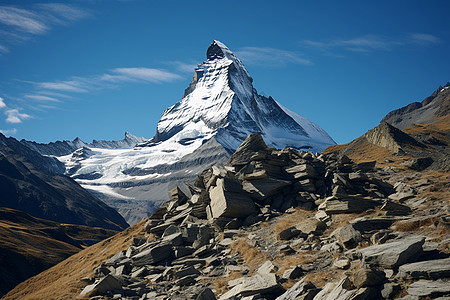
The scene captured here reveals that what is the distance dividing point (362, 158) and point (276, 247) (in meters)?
28.1

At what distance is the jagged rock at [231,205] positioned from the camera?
26.8 m

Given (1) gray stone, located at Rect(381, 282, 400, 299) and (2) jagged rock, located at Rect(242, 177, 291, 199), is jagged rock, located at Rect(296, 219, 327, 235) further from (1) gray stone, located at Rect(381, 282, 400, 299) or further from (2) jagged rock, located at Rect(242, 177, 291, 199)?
(1) gray stone, located at Rect(381, 282, 400, 299)

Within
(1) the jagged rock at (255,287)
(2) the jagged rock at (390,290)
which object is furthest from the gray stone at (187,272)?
A: (2) the jagged rock at (390,290)

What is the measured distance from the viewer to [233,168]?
108 ft

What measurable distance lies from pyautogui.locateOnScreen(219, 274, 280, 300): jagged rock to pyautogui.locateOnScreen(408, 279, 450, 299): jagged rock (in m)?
5.16

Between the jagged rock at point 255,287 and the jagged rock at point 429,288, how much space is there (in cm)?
516

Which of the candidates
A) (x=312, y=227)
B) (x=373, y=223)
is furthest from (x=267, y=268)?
(x=373, y=223)

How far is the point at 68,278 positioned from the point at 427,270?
25.4 meters

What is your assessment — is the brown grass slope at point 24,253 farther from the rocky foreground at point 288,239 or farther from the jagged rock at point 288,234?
the jagged rock at point 288,234

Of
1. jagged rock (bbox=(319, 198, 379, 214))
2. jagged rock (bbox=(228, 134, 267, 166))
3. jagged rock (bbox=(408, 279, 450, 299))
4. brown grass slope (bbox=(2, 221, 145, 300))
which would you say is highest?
jagged rock (bbox=(228, 134, 267, 166))

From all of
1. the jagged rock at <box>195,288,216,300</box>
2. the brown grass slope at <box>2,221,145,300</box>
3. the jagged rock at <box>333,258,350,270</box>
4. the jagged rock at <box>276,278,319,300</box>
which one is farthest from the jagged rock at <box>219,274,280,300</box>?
the brown grass slope at <box>2,221,145,300</box>

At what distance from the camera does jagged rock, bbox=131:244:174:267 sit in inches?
918

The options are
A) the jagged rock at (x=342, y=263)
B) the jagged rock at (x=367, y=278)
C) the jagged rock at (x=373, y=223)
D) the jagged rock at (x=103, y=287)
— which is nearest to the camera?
the jagged rock at (x=367, y=278)

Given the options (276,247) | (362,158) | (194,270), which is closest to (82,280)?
(194,270)
